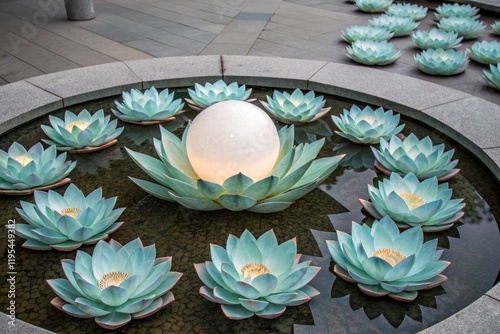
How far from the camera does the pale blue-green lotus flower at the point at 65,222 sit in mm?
2758

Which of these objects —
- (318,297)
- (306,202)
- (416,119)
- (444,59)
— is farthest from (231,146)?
(444,59)

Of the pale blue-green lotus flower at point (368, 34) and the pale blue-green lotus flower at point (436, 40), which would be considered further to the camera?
the pale blue-green lotus flower at point (368, 34)

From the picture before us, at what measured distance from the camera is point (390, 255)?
2.59 m

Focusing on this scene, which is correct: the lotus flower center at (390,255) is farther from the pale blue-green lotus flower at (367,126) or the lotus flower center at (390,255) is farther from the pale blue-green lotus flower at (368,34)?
the pale blue-green lotus flower at (368,34)

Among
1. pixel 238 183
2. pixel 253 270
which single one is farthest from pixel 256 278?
pixel 238 183

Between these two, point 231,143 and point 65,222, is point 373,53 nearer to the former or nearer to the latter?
point 231,143

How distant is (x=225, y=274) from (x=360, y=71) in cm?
344

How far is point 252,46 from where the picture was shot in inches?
274

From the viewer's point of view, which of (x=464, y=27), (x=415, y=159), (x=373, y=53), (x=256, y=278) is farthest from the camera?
(x=464, y=27)

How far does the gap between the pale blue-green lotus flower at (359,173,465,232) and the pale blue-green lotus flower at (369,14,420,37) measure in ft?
15.1

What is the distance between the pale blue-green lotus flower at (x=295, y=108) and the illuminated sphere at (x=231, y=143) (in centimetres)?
114

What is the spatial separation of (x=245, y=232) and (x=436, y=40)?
475 cm

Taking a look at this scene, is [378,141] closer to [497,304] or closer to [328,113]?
[328,113]

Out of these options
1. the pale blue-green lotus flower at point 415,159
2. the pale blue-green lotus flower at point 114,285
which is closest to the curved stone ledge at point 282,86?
the pale blue-green lotus flower at point 415,159
